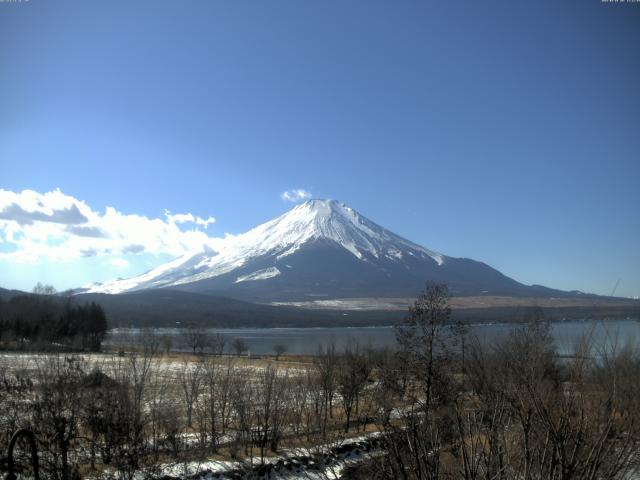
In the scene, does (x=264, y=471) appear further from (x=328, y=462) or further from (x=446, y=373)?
(x=446, y=373)

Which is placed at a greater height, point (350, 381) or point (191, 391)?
point (191, 391)

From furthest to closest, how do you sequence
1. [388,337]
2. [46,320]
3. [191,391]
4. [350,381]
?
[388,337] → [46,320] → [350,381] → [191,391]

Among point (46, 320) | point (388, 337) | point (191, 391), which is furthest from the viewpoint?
point (388, 337)

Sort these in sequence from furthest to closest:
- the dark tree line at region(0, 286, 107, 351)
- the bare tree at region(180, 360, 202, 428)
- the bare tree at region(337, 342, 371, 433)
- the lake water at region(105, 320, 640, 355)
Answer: the dark tree line at region(0, 286, 107, 351)
the bare tree at region(337, 342, 371, 433)
the bare tree at region(180, 360, 202, 428)
the lake water at region(105, 320, 640, 355)

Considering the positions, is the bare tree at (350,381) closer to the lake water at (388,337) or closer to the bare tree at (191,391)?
the lake water at (388,337)

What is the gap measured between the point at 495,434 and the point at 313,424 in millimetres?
17431

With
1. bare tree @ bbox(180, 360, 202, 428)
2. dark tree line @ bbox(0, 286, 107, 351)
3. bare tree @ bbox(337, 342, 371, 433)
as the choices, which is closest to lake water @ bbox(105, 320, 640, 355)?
bare tree @ bbox(180, 360, 202, 428)

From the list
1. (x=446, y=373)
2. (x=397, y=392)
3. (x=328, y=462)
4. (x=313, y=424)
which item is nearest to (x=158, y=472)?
(x=328, y=462)

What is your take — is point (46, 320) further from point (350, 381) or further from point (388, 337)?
point (388, 337)

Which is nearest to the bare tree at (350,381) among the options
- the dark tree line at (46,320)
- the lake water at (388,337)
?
the lake water at (388,337)

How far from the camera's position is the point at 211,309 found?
625 ft

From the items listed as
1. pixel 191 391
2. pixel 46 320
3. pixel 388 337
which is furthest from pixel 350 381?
pixel 388 337

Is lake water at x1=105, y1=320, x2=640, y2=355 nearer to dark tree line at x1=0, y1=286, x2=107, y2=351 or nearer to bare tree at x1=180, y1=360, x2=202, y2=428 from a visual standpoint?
bare tree at x1=180, y1=360, x2=202, y2=428

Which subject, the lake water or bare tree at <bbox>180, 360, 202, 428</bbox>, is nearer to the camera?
the lake water
